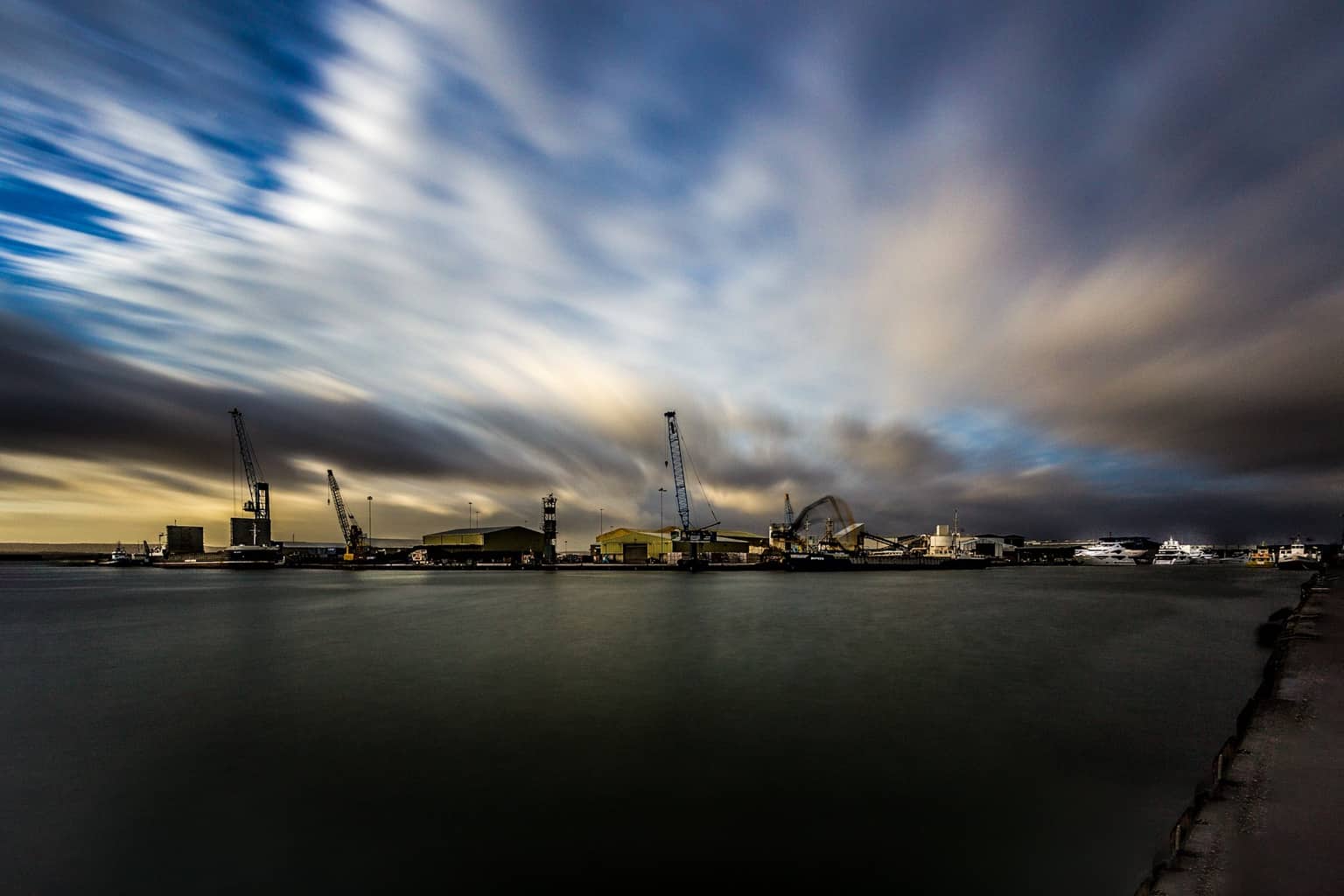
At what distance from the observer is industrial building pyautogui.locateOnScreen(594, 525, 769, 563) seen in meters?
154

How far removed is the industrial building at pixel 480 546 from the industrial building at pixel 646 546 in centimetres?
1697

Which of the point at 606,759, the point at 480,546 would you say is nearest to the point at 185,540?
the point at 480,546

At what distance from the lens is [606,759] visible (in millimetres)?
14891

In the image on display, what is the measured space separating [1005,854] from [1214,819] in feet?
10.8

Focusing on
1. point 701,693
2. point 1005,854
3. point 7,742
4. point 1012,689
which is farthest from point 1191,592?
point 7,742

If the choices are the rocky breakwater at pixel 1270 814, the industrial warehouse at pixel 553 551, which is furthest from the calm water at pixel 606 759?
the industrial warehouse at pixel 553 551

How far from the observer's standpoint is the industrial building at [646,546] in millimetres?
154000

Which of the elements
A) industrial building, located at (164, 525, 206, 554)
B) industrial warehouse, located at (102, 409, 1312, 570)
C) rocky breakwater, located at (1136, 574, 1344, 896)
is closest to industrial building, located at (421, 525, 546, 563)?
industrial warehouse, located at (102, 409, 1312, 570)

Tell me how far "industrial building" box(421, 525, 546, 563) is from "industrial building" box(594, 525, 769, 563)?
1697 cm

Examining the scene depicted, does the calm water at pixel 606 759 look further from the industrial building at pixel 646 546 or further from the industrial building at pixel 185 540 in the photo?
the industrial building at pixel 185 540

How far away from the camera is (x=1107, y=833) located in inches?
435

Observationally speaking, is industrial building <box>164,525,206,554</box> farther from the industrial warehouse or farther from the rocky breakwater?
the rocky breakwater

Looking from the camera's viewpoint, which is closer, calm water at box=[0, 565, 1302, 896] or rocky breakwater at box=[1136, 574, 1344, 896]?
rocky breakwater at box=[1136, 574, 1344, 896]

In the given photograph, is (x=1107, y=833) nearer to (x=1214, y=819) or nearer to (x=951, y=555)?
(x=1214, y=819)
